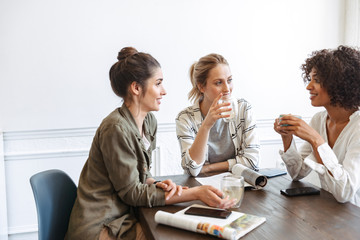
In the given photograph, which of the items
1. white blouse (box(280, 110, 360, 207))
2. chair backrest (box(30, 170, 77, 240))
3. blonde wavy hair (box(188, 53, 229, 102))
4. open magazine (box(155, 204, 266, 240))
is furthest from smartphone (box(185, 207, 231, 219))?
blonde wavy hair (box(188, 53, 229, 102))

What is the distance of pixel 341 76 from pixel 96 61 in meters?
1.83

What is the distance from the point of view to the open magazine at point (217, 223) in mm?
1034

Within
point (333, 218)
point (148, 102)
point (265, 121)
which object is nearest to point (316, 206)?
point (333, 218)

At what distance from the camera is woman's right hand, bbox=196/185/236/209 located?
1.24 m

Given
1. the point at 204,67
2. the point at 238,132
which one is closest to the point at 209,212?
the point at 238,132

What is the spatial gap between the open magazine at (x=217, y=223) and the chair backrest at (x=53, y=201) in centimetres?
53

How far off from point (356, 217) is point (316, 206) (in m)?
0.15

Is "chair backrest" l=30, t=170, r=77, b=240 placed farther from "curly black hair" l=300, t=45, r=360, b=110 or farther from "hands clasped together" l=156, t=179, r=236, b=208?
"curly black hair" l=300, t=45, r=360, b=110

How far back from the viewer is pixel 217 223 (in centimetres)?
111

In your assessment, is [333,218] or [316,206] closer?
[333,218]

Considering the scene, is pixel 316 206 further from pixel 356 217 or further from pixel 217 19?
pixel 217 19

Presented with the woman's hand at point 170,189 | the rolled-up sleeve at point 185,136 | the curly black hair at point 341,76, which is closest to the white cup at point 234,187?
the woman's hand at point 170,189

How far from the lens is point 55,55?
263 centimetres

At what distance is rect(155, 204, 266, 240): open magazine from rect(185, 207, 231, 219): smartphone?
0.01 m
